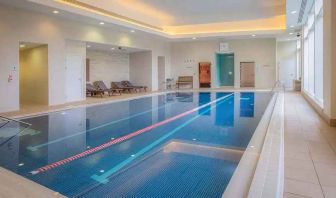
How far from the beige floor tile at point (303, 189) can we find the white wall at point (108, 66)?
12866 millimetres

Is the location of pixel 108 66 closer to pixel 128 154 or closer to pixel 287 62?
pixel 128 154

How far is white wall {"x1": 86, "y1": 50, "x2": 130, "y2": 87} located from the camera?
14.3 metres

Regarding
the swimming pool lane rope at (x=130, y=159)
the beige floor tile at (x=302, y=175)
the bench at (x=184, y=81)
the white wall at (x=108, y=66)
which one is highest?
the white wall at (x=108, y=66)

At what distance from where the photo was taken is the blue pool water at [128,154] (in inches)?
117

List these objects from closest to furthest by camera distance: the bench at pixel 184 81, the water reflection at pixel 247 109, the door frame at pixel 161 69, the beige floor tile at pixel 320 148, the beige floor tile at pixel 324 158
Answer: the beige floor tile at pixel 324 158 → the beige floor tile at pixel 320 148 → the water reflection at pixel 247 109 → the door frame at pixel 161 69 → the bench at pixel 184 81

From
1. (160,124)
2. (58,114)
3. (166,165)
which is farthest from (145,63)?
(166,165)

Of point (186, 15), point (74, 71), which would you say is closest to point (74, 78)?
point (74, 71)

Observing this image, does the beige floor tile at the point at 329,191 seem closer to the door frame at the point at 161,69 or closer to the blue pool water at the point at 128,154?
the blue pool water at the point at 128,154

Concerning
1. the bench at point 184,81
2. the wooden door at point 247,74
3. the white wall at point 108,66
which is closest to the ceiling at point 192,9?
the white wall at point 108,66

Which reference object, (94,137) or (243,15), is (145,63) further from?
(94,137)

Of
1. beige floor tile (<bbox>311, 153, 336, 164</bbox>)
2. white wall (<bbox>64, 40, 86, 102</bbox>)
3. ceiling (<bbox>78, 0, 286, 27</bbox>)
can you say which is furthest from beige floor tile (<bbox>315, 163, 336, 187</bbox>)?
white wall (<bbox>64, 40, 86, 102</bbox>)

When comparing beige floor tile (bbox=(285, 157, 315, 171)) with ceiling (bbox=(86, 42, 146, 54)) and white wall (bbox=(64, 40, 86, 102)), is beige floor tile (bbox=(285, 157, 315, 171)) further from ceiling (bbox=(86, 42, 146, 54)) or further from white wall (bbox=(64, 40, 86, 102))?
ceiling (bbox=(86, 42, 146, 54))

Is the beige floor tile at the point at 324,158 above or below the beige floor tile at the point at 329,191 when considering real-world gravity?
above

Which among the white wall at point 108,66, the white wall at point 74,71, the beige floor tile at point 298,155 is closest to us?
the beige floor tile at point 298,155
